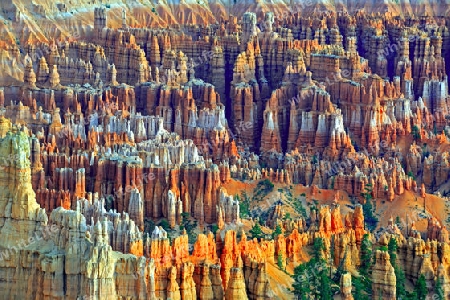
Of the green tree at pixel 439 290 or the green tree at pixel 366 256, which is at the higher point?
the green tree at pixel 366 256

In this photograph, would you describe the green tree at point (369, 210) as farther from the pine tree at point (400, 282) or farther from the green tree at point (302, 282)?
the green tree at point (302, 282)

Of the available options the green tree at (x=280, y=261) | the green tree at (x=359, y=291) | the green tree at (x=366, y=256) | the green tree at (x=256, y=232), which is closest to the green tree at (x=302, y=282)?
the green tree at (x=280, y=261)

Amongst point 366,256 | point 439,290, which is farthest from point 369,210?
point 439,290

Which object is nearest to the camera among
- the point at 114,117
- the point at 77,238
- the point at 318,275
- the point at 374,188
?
the point at 77,238

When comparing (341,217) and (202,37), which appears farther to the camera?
(202,37)

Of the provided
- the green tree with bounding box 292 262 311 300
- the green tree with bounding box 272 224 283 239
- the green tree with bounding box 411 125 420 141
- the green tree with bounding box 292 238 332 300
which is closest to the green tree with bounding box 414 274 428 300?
the green tree with bounding box 292 238 332 300

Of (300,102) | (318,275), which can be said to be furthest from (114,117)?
(318,275)

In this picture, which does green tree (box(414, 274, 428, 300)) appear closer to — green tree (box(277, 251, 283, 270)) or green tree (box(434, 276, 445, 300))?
green tree (box(434, 276, 445, 300))

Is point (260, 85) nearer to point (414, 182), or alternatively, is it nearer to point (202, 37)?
point (202, 37)

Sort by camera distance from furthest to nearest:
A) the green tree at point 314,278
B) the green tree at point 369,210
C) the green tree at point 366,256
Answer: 1. the green tree at point 369,210
2. the green tree at point 366,256
3. the green tree at point 314,278
